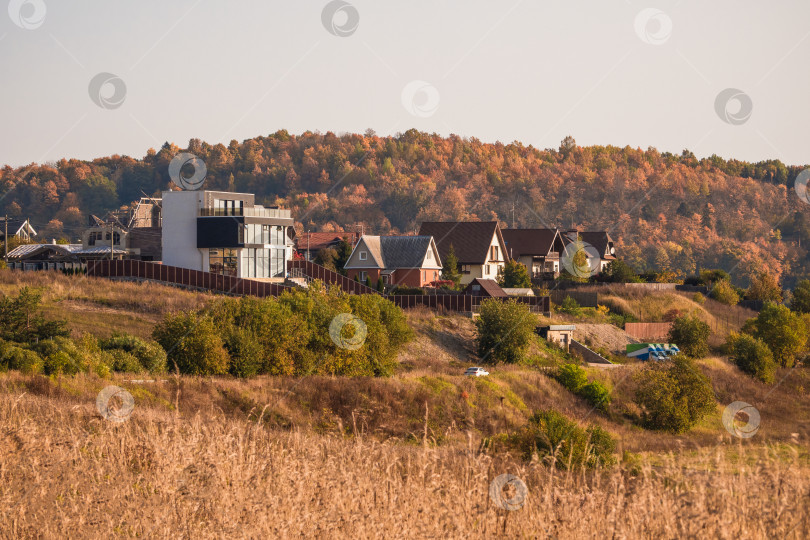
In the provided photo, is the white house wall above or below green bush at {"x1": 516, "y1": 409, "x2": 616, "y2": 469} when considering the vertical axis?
above

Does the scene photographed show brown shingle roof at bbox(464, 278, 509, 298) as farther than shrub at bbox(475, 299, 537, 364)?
Yes

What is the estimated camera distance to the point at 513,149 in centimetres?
19025

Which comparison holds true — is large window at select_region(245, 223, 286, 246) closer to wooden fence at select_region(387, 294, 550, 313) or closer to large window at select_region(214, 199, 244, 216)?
→ large window at select_region(214, 199, 244, 216)

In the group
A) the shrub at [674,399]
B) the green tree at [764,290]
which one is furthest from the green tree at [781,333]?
the shrub at [674,399]

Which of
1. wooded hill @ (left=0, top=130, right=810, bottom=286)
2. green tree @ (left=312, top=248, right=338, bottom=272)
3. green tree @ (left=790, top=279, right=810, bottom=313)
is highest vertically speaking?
wooded hill @ (left=0, top=130, right=810, bottom=286)

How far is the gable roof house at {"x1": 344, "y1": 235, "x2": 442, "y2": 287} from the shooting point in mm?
71062

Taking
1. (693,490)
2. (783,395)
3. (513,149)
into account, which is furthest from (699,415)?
(513,149)

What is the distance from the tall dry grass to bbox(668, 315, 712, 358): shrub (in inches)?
1949

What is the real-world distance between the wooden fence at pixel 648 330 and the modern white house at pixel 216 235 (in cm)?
2579

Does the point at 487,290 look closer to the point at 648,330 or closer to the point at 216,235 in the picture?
the point at 648,330

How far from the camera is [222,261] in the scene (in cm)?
6094

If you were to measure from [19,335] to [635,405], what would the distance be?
28.2 metres

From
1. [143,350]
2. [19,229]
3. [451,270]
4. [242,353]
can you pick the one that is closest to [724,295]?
[451,270]

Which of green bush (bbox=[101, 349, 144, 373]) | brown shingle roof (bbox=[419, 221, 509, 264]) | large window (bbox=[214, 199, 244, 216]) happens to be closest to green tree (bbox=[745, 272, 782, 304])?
brown shingle roof (bbox=[419, 221, 509, 264])
